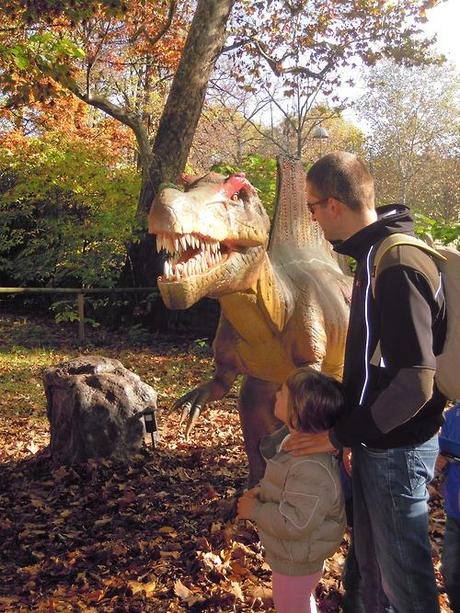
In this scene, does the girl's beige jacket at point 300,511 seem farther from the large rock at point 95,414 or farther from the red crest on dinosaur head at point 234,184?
the large rock at point 95,414

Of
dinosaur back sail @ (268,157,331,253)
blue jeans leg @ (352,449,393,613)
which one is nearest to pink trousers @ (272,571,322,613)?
blue jeans leg @ (352,449,393,613)

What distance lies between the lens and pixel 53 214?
546 inches

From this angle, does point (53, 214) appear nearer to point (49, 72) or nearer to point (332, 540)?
point (49, 72)

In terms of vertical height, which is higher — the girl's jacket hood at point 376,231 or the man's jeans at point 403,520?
the girl's jacket hood at point 376,231

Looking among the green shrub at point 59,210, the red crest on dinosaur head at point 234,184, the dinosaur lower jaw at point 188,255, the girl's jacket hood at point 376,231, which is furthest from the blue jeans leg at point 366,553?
the green shrub at point 59,210

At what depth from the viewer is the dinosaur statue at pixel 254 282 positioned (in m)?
2.31

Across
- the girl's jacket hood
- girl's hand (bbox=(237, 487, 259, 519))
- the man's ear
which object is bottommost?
girl's hand (bbox=(237, 487, 259, 519))

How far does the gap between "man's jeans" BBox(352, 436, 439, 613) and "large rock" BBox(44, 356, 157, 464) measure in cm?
328

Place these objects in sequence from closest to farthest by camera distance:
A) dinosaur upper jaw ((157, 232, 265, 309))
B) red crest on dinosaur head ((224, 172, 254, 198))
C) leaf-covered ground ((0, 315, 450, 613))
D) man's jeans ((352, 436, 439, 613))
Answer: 1. man's jeans ((352, 436, 439, 613))
2. dinosaur upper jaw ((157, 232, 265, 309))
3. red crest on dinosaur head ((224, 172, 254, 198))
4. leaf-covered ground ((0, 315, 450, 613))

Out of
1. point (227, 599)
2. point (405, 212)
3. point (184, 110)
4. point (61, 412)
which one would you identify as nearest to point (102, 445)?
point (61, 412)

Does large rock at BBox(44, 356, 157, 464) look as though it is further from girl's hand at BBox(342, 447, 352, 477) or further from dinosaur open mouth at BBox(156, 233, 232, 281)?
girl's hand at BBox(342, 447, 352, 477)

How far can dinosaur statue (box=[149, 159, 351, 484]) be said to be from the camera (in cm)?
231

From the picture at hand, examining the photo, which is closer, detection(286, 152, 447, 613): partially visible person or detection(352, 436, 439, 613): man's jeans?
detection(286, 152, 447, 613): partially visible person

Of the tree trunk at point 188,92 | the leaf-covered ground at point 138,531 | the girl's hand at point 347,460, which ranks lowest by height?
the leaf-covered ground at point 138,531
